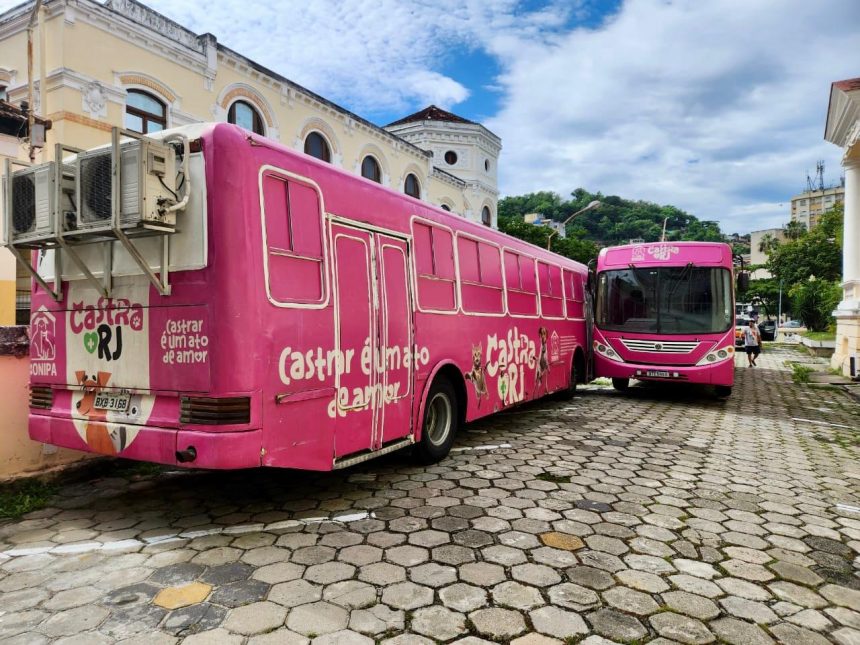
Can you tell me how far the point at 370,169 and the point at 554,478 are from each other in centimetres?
1633

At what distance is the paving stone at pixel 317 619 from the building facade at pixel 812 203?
465 ft

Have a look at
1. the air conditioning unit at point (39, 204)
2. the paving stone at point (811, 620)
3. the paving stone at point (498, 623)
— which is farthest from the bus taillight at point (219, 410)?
the paving stone at point (811, 620)

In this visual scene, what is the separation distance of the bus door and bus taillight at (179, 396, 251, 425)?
0.91m

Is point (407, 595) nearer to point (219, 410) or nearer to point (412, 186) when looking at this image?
point (219, 410)

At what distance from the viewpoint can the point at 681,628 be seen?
2818 millimetres

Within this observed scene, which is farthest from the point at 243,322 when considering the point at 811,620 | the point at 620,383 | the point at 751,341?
the point at 751,341

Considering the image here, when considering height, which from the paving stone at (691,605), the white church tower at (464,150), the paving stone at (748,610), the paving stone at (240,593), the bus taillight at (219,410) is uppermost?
the white church tower at (464,150)

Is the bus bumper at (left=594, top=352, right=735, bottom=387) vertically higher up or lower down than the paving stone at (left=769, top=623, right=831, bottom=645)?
higher up

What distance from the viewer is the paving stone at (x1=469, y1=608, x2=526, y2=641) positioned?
9.00ft

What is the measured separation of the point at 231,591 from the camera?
315 cm

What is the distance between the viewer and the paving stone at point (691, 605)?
2.95 meters

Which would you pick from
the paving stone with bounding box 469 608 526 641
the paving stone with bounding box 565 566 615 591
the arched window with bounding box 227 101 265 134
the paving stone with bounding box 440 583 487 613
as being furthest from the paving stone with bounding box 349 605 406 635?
the arched window with bounding box 227 101 265 134

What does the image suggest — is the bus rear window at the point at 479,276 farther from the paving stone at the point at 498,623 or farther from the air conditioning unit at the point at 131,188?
the paving stone at the point at 498,623

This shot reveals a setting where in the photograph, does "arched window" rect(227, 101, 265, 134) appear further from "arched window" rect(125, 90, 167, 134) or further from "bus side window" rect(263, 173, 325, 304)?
"bus side window" rect(263, 173, 325, 304)
